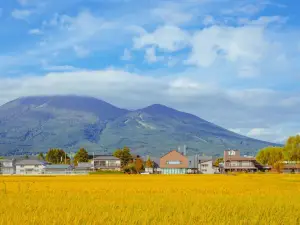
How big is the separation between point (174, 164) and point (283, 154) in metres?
43.9

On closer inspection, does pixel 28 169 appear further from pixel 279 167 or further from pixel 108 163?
pixel 279 167

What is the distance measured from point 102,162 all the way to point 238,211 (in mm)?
150404

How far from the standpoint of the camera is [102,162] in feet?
534

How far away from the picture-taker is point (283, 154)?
121125 millimetres

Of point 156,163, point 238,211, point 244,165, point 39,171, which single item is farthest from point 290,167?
point 238,211

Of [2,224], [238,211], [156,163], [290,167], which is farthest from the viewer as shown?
[156,163]

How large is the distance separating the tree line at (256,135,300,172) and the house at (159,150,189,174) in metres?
27.9

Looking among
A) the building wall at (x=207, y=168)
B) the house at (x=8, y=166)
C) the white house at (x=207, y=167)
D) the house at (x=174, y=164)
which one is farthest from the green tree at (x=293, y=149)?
the house at (x=8, y=166)

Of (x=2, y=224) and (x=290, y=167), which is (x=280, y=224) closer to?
(x=2, y=224)

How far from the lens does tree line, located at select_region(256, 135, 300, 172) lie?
116075mm

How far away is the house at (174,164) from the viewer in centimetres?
15500

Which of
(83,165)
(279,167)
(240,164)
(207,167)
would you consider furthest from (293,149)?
(83,165)

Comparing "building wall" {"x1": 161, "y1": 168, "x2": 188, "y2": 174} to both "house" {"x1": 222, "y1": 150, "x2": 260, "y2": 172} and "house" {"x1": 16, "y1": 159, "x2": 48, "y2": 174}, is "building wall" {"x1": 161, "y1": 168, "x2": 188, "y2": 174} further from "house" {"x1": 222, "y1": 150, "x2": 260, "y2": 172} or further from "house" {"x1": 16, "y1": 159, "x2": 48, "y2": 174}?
"house" {"x1": 16, "y1": 159, "x2": 48, "y2": 174}

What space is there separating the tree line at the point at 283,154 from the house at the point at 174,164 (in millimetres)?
27856
